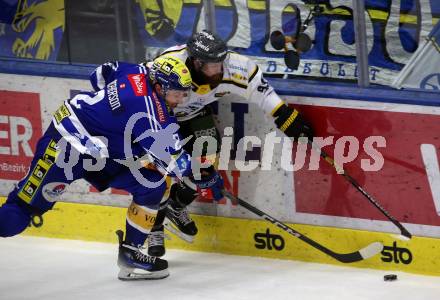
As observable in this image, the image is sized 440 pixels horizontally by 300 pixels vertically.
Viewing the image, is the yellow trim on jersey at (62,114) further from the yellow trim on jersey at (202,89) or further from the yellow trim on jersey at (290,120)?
the yellow trim on jersey at (290,120)

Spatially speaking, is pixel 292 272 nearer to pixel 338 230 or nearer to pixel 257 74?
pixel 338 230

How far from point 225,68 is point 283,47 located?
424mm

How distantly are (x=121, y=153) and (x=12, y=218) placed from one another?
1.93ft

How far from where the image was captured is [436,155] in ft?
16.0

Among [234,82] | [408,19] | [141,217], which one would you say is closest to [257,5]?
[234,82]

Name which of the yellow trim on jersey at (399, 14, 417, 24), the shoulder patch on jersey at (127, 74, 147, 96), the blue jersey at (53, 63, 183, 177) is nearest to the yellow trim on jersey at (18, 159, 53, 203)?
the blue jersey at (53, 63, 183, 177)

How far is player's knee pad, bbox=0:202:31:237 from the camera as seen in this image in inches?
190

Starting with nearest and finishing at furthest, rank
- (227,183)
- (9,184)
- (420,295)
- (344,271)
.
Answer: (420,295)
(344,271)
(227,183)
(9,184)

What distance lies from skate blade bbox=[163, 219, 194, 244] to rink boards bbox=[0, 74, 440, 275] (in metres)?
0.06

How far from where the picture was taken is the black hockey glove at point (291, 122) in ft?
16.6

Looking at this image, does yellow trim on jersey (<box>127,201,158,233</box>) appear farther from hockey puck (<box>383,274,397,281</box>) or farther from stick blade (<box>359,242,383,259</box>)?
hockey puck (<box>383,274,397,281</box>)

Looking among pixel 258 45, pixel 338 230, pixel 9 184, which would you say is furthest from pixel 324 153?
pixel 9 184

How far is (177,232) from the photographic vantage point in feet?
17.9

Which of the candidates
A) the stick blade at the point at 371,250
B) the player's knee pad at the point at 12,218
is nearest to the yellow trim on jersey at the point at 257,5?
the stick blade at the point at 371,250
